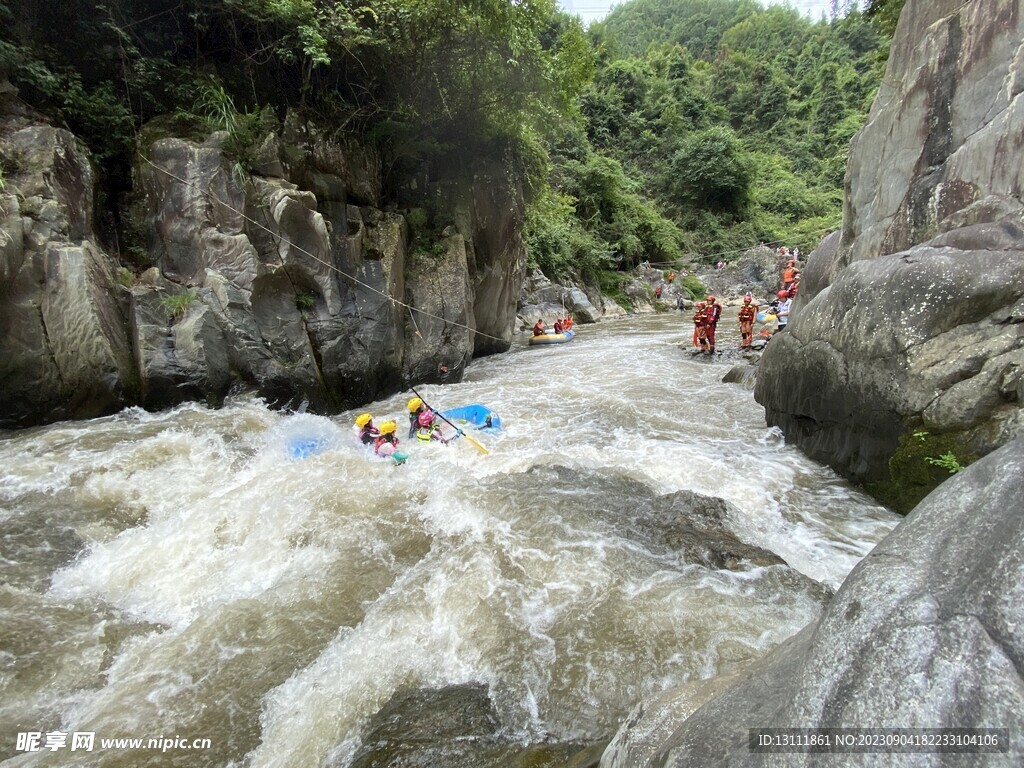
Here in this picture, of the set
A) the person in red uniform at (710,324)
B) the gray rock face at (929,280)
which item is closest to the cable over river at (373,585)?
the gray rock face at (929,280)

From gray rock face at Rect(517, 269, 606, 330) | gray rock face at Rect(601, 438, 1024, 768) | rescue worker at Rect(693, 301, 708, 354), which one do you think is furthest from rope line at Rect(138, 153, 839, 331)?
gray rock face at Rect(517, 269, 606, 330)

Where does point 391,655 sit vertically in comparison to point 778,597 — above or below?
below

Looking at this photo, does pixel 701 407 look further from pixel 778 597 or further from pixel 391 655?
pixel 391 655

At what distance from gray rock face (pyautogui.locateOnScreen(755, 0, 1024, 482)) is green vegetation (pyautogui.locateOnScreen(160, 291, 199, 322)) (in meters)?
8.01

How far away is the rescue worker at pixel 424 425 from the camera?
261 inches

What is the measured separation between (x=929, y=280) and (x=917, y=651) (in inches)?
181

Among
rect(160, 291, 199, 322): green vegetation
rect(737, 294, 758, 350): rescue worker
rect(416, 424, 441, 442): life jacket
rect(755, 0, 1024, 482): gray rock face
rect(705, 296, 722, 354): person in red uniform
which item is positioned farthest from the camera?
rect(705, 296, 722, 354): person in red uniform

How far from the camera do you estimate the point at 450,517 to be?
4.54 metres

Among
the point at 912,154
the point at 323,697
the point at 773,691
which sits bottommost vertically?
the point at 323,697

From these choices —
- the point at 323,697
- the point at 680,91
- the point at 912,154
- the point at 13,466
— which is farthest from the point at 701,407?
the point at 680,91

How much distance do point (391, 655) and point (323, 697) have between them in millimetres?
425

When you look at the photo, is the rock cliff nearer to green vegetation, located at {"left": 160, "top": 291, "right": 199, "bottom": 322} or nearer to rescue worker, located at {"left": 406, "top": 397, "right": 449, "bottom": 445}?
green vegetation, located at {"left": 160, "top": 291, "right": 199, "bottom": 322}

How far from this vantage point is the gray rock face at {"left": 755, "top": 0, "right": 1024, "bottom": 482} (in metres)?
4.14

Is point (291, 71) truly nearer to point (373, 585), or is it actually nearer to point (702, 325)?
point (373, 585)
